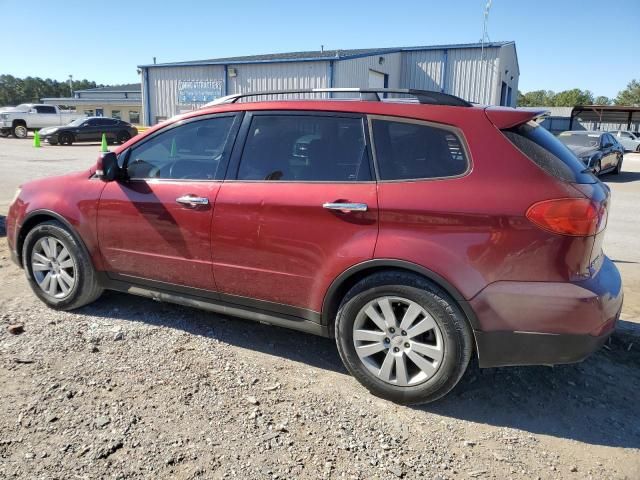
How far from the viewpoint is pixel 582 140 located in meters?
15.5

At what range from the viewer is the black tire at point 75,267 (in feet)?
13.6

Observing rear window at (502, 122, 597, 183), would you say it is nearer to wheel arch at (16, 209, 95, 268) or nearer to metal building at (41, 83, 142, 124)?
wheel arch at (16, 209, 95, 268)

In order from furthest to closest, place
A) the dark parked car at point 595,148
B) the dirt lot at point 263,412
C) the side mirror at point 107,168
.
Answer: the dark parked car at point 595,148, the side mirror at point 107,168, the dirt lot at point 263,412

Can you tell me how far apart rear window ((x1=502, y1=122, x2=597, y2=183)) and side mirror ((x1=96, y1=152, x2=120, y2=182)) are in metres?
2.77

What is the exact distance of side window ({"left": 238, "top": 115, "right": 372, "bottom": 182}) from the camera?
319cm

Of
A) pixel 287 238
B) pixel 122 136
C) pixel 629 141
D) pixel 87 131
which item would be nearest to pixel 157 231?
pixel 287 238

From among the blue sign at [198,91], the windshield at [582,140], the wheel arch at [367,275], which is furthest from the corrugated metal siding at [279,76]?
the wheel arch at [367,275]

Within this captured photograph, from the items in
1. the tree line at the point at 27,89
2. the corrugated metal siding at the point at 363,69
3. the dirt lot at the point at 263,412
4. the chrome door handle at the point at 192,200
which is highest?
the tree line at the point at 27,89

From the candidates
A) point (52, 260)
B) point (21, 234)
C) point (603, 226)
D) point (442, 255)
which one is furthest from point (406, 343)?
point (21, 234)

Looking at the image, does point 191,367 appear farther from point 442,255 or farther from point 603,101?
point 603,101

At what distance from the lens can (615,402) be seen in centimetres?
319

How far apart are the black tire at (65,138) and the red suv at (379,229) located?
2656 cm

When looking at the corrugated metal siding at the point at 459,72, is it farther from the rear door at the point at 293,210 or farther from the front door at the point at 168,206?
the rear door at the point at 293,210

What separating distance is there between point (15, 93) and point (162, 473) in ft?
383
